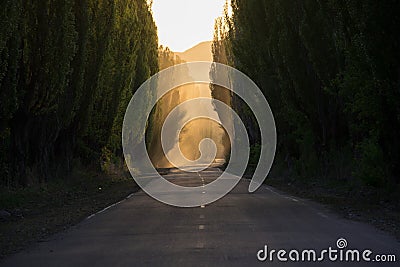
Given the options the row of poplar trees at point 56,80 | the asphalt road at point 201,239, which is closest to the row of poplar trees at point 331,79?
the asphalt road at point 201,239

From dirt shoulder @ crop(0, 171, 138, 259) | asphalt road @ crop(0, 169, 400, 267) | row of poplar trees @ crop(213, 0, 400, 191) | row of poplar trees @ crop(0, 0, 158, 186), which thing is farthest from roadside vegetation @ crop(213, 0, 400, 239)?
row of poplar trees @ crop(0, 0, 158, 186)

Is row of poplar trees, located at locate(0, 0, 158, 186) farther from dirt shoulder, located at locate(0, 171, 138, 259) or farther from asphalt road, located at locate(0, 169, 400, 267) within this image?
asphalt road, located at locate(0, 169, 400, 267)

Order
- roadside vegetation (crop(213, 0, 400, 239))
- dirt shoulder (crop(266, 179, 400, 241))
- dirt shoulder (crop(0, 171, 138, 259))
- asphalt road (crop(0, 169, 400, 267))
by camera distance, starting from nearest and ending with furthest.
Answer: asphalt road (crop(0, 169, 400, 267))
dirt shoulder (crop(0, 171, 138, 259))
dirt shoulder (crop(266, 179, 400, 241))
roadside vegetation (crop(213, 0, 400, 239))

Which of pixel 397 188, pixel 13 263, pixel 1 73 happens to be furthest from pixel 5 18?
pixel 397 188

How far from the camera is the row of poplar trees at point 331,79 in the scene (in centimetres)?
1847

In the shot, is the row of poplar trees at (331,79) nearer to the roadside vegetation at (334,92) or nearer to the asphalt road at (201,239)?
the roadside vegetation at (334,92)

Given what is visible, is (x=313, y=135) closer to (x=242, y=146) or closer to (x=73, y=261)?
(x=73, y=261)

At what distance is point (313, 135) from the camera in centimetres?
3350

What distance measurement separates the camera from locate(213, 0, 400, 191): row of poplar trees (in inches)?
727

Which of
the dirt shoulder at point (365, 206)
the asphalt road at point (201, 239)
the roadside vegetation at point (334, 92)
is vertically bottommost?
the asphalt road at point (201, 239)

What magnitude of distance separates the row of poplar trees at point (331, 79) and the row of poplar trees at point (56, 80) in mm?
7578

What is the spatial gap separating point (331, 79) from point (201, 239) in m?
16.9

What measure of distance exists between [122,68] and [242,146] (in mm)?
29114

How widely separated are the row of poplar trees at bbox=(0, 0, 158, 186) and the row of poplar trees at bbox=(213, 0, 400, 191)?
24.9 ft
